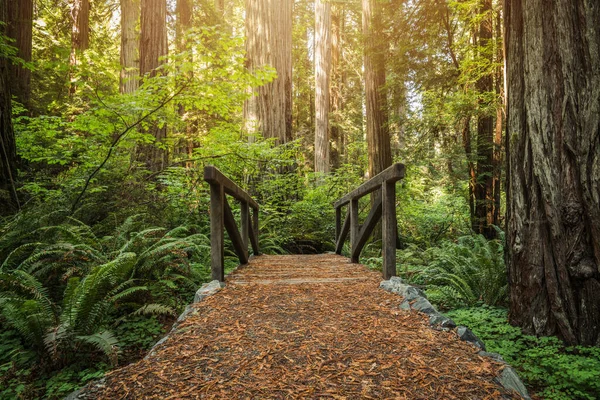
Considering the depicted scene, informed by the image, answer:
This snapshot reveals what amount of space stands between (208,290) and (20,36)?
8.77 metres

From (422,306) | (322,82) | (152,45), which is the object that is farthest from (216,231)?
(322,82)

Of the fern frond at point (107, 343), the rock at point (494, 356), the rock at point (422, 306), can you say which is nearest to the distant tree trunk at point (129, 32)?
the fern frond at point (107, 343)


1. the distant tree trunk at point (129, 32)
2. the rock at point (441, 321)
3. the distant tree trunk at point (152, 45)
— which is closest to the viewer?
the rock at point (441, 321)

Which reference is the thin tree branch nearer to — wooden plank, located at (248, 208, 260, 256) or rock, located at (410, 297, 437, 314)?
wooden plank, located at (248, 208, 260, 256)

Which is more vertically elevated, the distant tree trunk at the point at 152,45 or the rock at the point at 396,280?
the distant tree trunk at the point at 152,45

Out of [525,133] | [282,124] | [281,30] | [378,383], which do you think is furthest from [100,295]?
[281,30]

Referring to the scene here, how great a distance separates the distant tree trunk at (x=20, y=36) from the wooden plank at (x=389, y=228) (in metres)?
8.90

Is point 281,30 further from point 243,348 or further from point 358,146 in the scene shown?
point 243,348

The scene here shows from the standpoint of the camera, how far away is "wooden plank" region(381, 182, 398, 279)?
11.3 ft

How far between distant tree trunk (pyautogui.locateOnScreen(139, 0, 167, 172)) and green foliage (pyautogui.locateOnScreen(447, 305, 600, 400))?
23.0ft

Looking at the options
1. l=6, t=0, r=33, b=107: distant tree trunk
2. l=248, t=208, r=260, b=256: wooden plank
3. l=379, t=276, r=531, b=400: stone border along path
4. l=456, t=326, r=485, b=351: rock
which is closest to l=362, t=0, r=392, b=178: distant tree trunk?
l=248, t=208, r=260, b=256: wooden plank

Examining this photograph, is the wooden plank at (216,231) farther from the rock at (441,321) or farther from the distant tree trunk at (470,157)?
the distant tree trunk at (470,157)

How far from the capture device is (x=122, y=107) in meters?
4.96

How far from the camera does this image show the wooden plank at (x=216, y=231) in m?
3.32
